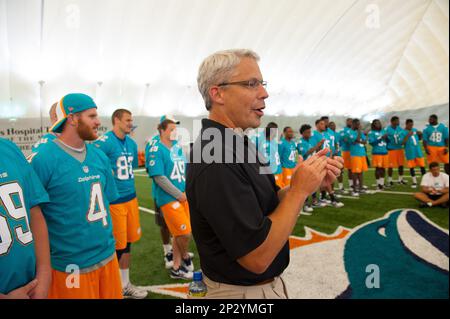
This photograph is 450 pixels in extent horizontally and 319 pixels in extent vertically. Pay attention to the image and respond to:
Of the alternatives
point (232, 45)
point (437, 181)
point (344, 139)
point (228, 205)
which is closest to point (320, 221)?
point (437, 181)

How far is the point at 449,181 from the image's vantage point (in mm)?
7215

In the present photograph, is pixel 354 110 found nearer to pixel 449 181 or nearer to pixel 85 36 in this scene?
pixel 449 181

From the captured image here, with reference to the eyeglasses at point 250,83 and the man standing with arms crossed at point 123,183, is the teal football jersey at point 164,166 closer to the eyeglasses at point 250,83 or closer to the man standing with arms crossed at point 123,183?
the man standing with arms crossed at point 123,183

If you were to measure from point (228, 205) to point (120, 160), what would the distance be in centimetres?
327

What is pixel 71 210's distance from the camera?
2.27 metres

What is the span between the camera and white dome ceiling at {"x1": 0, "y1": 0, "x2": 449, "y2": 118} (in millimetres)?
10633

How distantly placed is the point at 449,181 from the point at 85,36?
13853 mm

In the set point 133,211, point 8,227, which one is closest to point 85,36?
point 133,211

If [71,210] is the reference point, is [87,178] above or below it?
above

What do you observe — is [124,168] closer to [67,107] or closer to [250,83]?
[67,107]

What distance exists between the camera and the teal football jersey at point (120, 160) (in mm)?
3957

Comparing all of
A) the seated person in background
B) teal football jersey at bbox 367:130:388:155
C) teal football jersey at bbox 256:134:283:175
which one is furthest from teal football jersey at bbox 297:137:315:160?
teal football jersey at bbox 367:130:388:155

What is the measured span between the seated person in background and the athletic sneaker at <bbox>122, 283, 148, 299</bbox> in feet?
23.1

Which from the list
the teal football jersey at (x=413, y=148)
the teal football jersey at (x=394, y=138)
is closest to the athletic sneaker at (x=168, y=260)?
the teal football jersey at (x=394, y=138)
